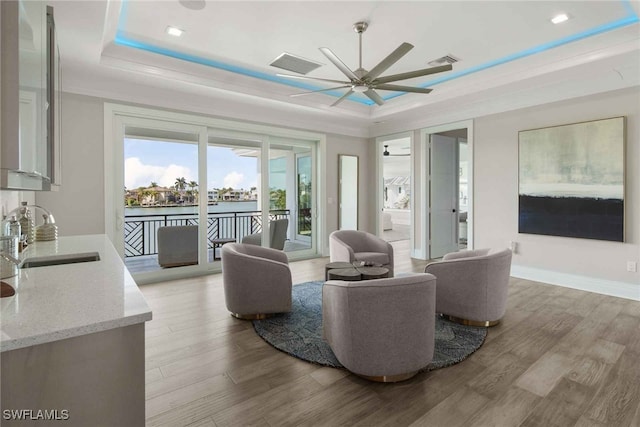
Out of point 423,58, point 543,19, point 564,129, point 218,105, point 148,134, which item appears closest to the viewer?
point 543,19

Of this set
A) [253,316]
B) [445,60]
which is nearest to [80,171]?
[253,316]

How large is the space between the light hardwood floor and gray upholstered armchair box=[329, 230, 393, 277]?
1667 mm

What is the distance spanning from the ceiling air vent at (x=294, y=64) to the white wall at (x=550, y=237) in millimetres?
3104

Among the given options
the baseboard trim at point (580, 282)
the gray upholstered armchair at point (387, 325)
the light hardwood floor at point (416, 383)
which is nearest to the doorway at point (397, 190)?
the baseboard trim at point (580, 282)

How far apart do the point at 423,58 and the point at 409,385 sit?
12.5ft

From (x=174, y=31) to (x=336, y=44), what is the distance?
1.79 meters

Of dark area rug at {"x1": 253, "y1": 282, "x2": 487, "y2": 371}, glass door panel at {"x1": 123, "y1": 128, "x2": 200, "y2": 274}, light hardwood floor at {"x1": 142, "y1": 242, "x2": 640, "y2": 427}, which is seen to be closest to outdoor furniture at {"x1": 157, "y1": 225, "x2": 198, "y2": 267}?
glass door panel at {"x1": 123, "y1": 128, "x2": 200, "y2": 274}

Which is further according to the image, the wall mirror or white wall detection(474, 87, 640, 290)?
Answer: the wall mirror

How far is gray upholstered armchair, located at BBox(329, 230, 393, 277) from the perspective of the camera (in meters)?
4.59

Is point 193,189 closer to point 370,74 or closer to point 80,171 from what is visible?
point 80,171

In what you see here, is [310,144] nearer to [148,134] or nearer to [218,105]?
[218,105]

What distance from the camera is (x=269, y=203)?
629cm

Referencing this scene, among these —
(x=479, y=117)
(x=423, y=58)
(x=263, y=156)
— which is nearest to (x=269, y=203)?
(x=263, y=156)

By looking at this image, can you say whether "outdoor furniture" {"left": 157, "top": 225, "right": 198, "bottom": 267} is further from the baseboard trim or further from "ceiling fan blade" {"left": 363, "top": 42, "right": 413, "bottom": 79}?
the baseboard trim
